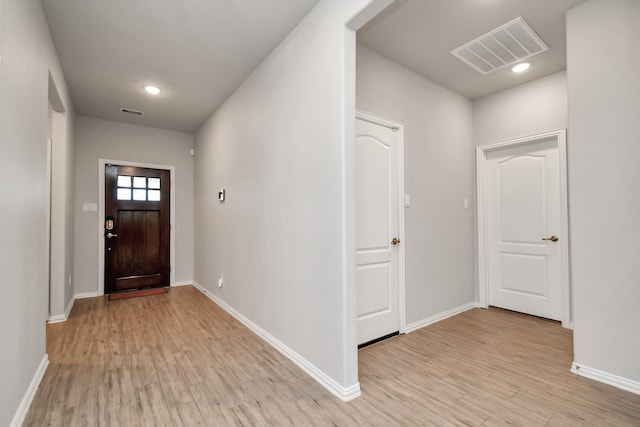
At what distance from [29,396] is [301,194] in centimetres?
213

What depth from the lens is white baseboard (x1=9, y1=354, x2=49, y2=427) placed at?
5.32 feet

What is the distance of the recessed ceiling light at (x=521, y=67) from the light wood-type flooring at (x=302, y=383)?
8.85 ft

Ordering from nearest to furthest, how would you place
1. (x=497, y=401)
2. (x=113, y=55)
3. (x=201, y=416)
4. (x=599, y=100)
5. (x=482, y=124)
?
(x=201, y=416) → (x=497, y=401) → (x=599, y=100) → (x=113, y=55) → (x=482, y=124)

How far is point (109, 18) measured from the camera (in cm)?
232

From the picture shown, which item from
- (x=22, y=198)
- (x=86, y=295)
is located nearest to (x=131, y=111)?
(x=86, y=295)

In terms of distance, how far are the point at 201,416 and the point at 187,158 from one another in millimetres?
4467

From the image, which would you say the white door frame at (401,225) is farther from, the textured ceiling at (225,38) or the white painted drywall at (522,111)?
the white painted drywall at (522,111)

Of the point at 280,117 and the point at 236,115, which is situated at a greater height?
the point at 236,115

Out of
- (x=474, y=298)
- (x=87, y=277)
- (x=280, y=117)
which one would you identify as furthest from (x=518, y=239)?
(x=87, y=277)

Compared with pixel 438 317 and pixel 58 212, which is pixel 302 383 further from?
pixel 58 212

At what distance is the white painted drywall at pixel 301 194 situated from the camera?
6.40 feet

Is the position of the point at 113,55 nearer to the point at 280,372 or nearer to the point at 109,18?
the point at 109,18

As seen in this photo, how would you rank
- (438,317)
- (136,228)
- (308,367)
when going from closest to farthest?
(308,367) → (438,317) → (136,228)

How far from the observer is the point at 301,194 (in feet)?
7.64
